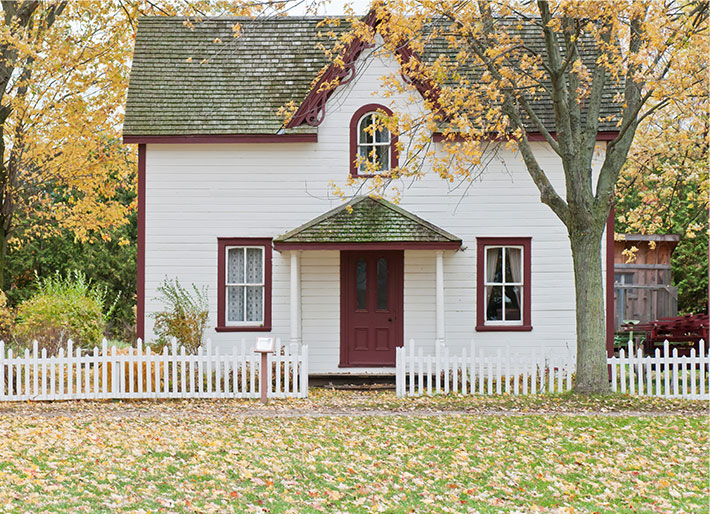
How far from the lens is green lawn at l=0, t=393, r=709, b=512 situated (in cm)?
813

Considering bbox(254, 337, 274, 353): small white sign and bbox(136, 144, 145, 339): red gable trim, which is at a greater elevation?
bbox(136, 144, 145, 339): red gable trim

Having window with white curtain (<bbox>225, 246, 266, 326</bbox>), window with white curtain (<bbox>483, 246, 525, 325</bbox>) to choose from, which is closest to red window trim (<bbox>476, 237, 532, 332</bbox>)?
window with white curtain (<bbox>483, 246, 525, 325</bbox>)

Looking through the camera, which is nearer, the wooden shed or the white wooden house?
the white wooden house

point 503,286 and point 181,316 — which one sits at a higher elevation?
point 503,286

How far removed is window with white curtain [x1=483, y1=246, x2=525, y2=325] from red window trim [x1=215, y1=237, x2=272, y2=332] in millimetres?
4696

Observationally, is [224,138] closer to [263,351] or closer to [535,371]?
[263,351]

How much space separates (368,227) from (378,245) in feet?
1.67

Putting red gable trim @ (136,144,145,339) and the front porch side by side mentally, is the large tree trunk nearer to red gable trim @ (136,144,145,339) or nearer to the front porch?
the front porch

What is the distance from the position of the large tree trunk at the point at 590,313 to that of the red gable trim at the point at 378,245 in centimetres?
307

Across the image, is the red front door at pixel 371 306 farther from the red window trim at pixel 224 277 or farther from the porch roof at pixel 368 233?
the red window trim at pixel 224 277

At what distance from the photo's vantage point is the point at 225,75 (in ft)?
62.8

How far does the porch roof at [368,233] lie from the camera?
17.3m

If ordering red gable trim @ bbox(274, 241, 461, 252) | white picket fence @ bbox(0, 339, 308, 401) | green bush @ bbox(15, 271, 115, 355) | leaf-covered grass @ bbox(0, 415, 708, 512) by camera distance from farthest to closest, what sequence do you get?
green bush @ bbox(15, 271, 115, 355) < red gable trim @ bbox(274, 241, 461, 252) < white picket fence @ bbox(0, 339, 308, 401) < leaf-covered grass @ bbox(0, 415, 708, 512)

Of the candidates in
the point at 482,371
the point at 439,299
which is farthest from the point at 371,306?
the point at 482,371
